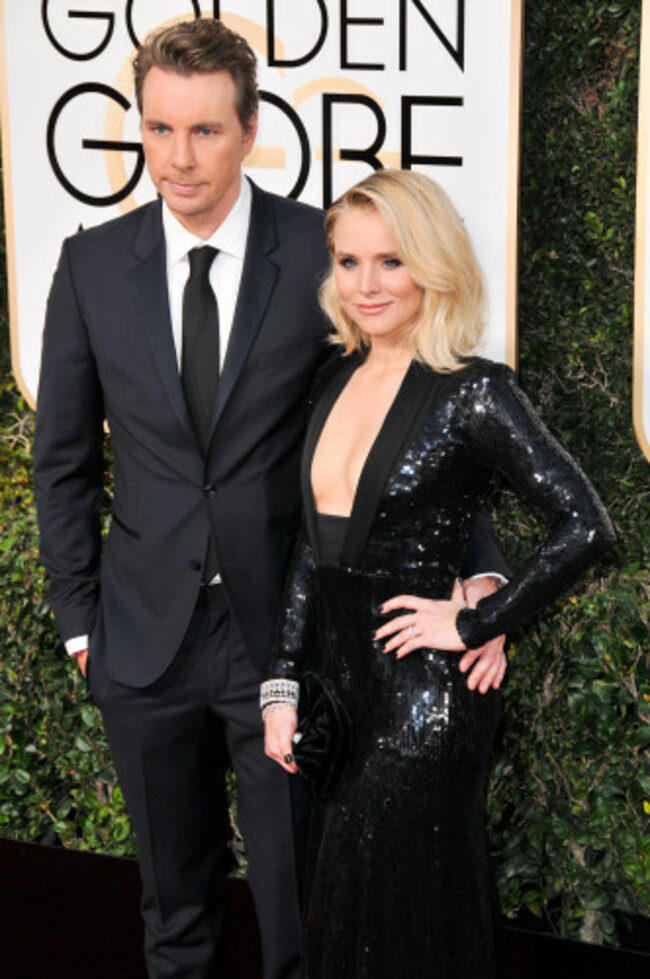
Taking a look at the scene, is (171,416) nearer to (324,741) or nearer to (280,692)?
(280,692)

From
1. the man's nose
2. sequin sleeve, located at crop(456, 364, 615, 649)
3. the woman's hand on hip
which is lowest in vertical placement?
the woman's hand on hip

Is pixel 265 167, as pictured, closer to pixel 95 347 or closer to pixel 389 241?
pixel 95 347

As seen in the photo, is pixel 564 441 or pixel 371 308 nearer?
pixel 371 308

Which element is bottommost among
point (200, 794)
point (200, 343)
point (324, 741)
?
point (200, 794)

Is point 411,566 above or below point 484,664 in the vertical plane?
above

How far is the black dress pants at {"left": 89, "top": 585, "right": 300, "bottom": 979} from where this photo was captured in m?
3.50

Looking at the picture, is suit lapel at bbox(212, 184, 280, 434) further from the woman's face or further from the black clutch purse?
the black clutch purse

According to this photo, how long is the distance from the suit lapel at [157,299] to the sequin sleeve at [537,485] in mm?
709

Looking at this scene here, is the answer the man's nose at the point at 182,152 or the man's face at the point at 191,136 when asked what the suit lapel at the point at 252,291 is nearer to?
Result: the man's face at the point at 191,136

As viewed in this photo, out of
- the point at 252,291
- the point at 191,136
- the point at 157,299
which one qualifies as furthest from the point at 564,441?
the point at 191,136

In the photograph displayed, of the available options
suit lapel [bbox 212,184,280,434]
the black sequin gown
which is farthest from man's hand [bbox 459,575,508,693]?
suit lapel [bbox 212,184,280,434]

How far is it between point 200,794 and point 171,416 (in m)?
0.88

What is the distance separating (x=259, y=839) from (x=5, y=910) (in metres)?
1.65

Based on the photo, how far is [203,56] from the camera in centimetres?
338
